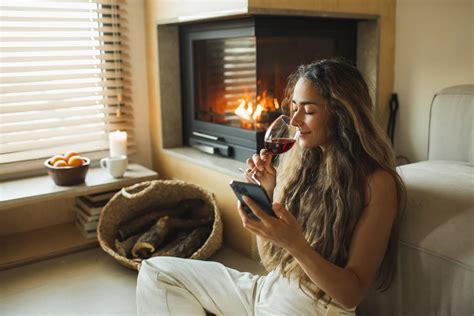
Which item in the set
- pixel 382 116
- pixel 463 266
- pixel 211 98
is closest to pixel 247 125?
pixel 211 98

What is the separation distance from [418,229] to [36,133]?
6.90ft

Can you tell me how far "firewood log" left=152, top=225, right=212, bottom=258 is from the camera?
2.26 m

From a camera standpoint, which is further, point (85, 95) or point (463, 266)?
point (85, 95)

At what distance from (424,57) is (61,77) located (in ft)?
6.27

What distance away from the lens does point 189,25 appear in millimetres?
2807

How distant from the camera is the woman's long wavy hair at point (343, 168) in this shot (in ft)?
4.35

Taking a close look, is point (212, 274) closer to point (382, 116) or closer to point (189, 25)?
point (382, 116)

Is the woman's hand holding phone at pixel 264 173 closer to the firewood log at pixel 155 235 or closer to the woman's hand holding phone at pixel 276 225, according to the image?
the woman's hand holding phone at pixel 276 225

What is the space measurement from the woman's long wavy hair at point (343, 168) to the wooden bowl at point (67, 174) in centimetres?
140

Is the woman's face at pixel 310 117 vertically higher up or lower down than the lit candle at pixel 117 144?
higher up

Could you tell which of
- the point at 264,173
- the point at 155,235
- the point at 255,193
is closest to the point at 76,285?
the point at 155,235

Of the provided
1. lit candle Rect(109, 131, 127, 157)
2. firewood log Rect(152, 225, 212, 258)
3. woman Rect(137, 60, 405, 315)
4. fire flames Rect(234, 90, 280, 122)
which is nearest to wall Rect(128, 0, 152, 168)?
lit candle Rect(109, 131, 127, 157)

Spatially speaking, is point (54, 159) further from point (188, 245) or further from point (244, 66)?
point (244, 66)

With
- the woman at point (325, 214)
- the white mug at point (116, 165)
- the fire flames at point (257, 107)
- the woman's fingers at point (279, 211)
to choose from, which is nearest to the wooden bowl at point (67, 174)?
the white mug at point (116, 165)
